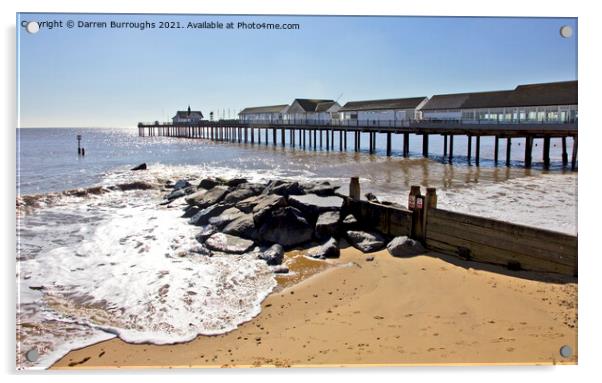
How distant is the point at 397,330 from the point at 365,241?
3.15 m

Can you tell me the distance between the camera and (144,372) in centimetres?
548

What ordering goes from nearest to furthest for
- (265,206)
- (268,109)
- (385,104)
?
1. (265,206)
2. (385,104)
3. (268,109)

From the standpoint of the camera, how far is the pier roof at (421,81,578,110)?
21.6 meters

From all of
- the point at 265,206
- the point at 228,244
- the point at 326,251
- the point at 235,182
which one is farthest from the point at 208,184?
the point at 326,251

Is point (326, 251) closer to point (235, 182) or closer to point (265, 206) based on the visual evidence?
point (265, 206)

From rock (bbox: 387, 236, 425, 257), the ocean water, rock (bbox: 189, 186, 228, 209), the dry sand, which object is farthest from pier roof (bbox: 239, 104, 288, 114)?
the dry sand

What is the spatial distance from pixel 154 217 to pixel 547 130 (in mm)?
18439

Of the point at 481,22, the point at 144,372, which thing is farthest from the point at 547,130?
the point at 144,372

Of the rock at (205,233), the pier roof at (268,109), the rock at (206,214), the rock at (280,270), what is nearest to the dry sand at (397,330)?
the rock at (280,270)

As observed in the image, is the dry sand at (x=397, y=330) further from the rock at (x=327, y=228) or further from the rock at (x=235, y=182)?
the rock at (x=235, y=182)

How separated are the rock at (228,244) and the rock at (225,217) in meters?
0.76

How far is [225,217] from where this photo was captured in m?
10.4
